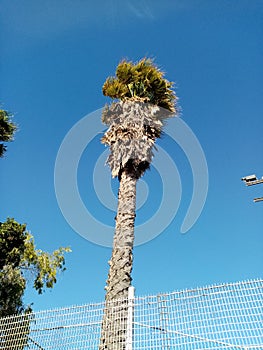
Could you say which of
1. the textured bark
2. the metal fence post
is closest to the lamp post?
the textured bark

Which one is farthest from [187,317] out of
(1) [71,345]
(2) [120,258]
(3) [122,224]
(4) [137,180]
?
(4) [137,180]

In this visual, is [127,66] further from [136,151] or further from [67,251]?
[67,251]

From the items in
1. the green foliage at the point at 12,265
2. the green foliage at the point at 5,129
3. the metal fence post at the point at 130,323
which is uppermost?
the green foliage at the point at 5,129

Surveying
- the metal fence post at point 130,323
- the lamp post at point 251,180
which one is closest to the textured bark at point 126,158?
the metal fence post at point 130,323

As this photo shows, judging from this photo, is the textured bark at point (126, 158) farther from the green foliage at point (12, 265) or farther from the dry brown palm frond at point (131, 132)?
the green foliage at point (12, 265)

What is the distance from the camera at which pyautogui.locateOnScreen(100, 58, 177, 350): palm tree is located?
7.80 meters

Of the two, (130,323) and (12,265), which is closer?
(130,323)

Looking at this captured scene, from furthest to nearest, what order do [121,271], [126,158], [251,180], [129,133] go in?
[129,133]
[126,158]
[251,180]
[121,271]

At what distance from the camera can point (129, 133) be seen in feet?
33.1

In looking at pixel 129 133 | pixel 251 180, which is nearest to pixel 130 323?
pixel 251 180

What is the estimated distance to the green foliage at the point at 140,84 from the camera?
10828mm

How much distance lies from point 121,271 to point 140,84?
18.5ft

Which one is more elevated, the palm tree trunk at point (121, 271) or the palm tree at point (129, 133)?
the palm tree at point (129, 133)

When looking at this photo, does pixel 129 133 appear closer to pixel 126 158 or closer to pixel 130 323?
pixel 126 158
